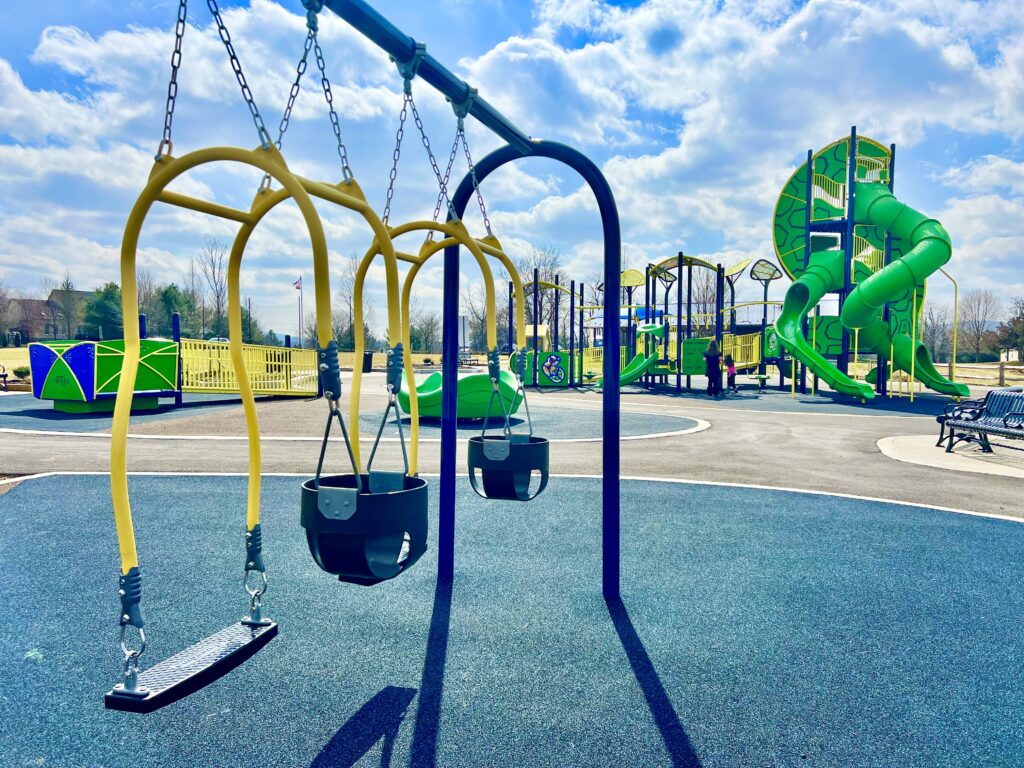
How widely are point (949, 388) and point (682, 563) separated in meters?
19.5

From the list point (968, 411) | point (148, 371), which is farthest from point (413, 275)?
point (148, 371)

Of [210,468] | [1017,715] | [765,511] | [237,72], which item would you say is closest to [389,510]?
[237,72]

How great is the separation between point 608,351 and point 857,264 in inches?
830

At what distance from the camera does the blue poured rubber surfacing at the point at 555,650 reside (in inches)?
89.0

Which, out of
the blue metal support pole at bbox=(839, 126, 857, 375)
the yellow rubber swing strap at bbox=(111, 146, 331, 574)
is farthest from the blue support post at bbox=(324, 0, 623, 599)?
the blue metal support pole at bbox=(839, 126, 857, 375)

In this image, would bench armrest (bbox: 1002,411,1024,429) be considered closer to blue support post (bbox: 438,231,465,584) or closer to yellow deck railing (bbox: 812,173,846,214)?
blue support post (bbox: 438,231,465,584)

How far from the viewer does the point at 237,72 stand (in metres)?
2.08

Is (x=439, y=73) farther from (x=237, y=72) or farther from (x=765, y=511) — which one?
(x=765, y=511)

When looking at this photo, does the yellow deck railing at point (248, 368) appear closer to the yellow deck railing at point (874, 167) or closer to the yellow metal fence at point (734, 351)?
the yellow metal fence at point (734, 351)

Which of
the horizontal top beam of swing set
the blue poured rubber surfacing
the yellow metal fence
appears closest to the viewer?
the blue poured rubber surfacing

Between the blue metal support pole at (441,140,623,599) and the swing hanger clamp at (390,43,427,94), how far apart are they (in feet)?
3.13

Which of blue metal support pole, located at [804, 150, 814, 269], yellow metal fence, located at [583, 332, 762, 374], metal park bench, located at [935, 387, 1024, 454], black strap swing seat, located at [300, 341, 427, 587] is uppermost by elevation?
blue metal support pole, located at [804, 150, 814, 269]

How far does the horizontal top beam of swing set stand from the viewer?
8.36 feet

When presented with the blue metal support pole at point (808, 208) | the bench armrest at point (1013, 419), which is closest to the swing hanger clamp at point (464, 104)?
the bench armrest at point (1013, 419)
